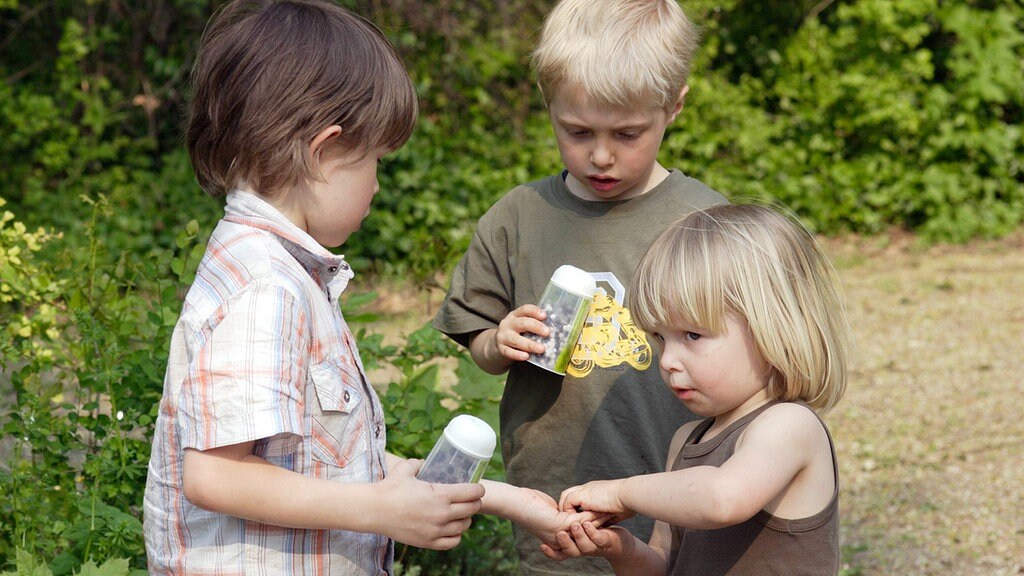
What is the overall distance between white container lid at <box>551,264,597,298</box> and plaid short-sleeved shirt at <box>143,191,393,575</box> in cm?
43

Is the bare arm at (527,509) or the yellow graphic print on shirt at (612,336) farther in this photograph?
the yellow graphic print on shirt at (612,336)

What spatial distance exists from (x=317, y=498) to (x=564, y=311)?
2.23 ft

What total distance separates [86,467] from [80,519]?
12cm

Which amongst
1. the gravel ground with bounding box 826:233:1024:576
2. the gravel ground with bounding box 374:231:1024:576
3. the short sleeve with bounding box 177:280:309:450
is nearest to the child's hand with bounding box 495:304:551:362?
the short sleeve with bounding box 177:280:309:450

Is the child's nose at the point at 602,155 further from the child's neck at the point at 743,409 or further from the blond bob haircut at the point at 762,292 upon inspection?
the child's neck at the point at 743,409

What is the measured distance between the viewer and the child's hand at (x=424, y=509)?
5.42 ft

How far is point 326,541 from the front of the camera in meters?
1.76

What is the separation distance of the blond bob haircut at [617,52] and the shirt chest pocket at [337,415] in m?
0.85

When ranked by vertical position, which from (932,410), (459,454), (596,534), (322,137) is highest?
(322,137)

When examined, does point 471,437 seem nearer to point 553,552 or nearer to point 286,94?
point 553,552

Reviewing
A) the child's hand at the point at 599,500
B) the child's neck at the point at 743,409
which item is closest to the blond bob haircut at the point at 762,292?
the child's neck at the point at 743,409

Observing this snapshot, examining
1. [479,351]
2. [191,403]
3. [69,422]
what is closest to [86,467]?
[69,422]

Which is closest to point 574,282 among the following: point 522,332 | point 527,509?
point 522,332

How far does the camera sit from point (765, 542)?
6.18 feet
